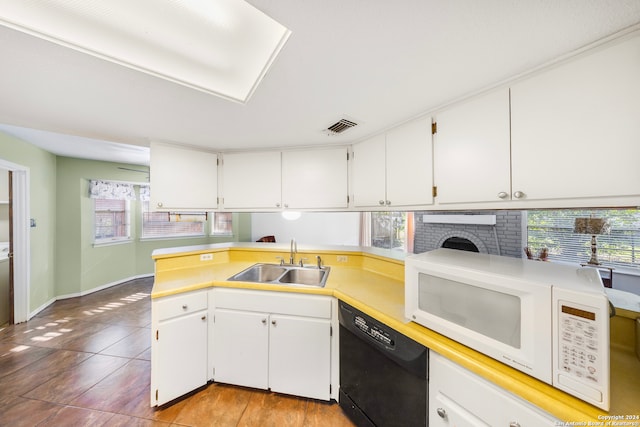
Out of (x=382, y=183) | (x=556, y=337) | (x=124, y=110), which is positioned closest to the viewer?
(x=556, y=337)

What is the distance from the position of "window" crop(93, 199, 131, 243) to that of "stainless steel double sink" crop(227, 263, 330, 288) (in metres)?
3.72

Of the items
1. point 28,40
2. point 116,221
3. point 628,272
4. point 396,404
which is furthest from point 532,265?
point 116,221

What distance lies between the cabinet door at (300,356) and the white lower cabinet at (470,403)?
29.6 inches

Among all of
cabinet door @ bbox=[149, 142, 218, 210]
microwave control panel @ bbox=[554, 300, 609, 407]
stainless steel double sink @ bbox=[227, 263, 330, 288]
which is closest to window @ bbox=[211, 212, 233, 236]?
cabinet door @ bbox=[149, 142, 218, 210]

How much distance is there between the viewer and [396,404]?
1.18 metres

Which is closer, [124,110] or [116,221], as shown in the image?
[124,110]

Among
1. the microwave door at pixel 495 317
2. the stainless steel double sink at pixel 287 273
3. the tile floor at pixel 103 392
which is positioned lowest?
the tile floor at pixel 103 392

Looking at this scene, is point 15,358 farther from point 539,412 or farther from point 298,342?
point 539,412

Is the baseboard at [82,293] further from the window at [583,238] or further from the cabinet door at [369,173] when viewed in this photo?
the window at [583,238]

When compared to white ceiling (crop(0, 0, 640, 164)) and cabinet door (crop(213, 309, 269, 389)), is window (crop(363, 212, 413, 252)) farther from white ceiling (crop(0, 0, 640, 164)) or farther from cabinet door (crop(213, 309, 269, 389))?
cabinet door (crop(213, 309, 269, 389))

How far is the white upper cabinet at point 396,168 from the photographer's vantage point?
57.8 inches

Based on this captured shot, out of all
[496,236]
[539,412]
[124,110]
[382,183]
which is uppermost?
[124,110]

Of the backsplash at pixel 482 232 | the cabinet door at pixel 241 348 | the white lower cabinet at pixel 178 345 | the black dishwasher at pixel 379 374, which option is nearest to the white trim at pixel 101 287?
the white lower cabinet at pixel 178 345

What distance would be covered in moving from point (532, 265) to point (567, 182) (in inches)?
15.0
